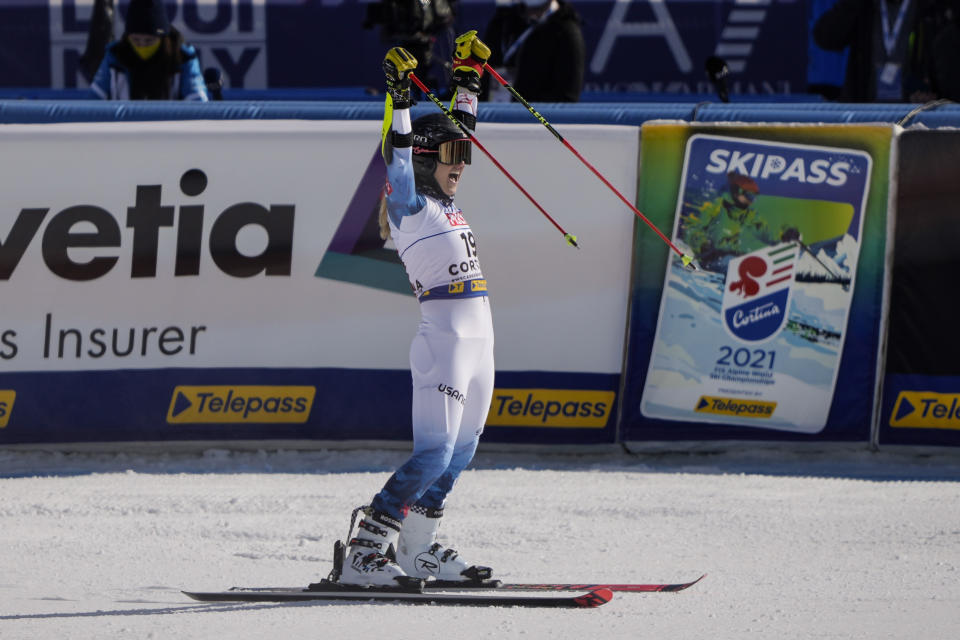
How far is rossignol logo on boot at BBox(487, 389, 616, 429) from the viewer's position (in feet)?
27.6

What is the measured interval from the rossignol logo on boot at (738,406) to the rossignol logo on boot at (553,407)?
21.6 inches

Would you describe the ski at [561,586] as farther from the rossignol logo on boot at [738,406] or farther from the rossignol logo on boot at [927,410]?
the rossignol logo on boot at [927,410]

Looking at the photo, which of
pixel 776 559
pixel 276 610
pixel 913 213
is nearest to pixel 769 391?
pixel 913 213

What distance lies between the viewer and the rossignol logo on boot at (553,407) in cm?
841

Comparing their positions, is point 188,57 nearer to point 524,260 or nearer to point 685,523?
point 524,260

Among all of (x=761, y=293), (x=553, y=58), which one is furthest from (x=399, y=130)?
(x=553, y=58)

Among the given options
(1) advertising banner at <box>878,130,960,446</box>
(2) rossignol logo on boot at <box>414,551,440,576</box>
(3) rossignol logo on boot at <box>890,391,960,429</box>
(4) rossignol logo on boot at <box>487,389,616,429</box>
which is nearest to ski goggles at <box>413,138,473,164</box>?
(2) rossignol logo on boot at <box>414,551,440,576</box>

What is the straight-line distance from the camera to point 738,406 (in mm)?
8344

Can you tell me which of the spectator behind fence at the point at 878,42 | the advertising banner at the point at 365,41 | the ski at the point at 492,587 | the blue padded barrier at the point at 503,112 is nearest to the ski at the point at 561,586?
the ski at the point at 492,587

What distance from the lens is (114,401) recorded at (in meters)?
8.37

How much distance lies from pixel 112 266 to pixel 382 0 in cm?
410

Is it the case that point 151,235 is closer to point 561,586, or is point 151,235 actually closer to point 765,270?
point 765,270

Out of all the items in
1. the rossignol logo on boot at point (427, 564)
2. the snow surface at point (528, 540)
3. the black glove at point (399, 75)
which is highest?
the black glove at point (399, 75)

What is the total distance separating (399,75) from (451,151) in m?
0.44
